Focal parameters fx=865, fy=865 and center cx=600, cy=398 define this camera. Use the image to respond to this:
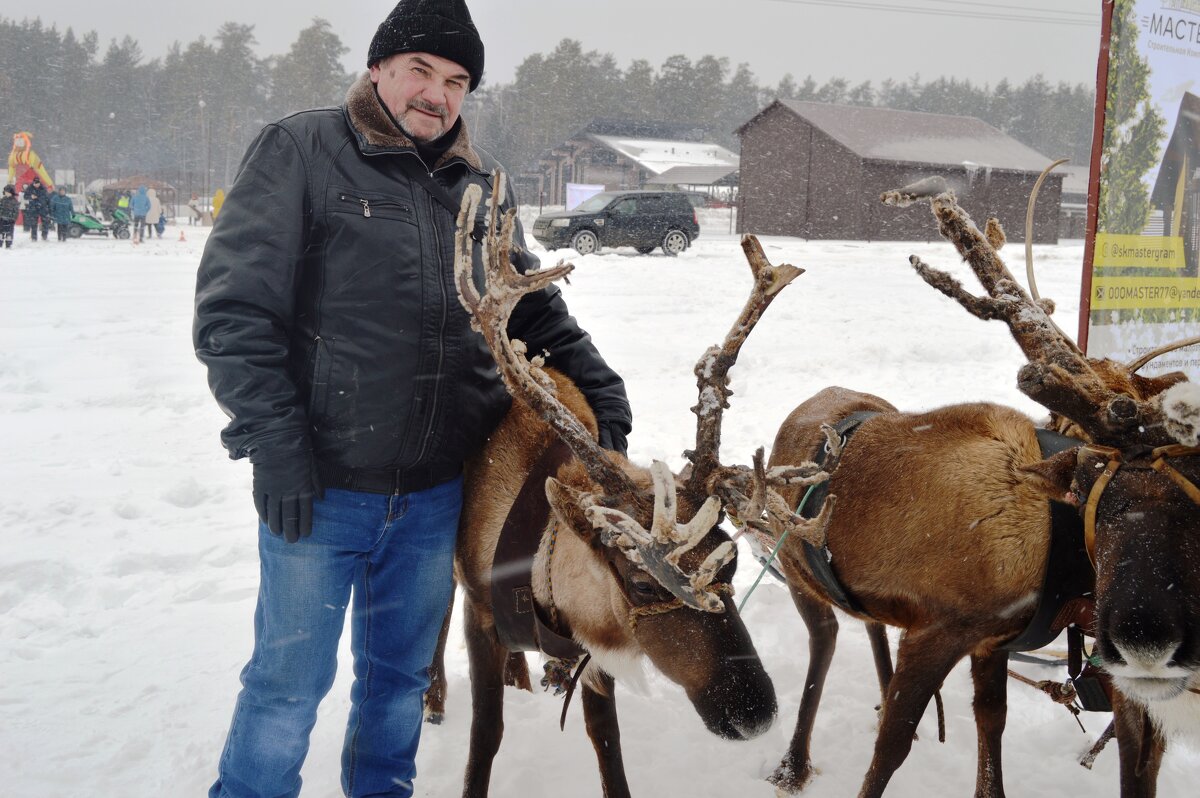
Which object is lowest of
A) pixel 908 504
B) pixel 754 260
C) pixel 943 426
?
pixel 908 504

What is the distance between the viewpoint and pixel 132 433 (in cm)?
695

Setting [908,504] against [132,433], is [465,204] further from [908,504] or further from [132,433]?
[132,433]

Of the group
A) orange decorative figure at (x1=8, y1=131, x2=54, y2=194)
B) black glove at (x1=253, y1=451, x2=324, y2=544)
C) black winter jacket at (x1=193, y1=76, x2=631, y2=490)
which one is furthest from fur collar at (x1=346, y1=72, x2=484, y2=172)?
orange decorative figure at (x1=8, y1=131, x2=54, y2=194)

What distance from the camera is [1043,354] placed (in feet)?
8.76

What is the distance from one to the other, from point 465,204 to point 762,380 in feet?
21.2

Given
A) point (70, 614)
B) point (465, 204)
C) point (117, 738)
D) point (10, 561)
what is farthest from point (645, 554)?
point (10, 561)

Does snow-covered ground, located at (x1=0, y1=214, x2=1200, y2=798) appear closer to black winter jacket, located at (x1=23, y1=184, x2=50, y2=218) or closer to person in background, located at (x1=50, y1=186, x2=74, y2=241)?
black winter jacket, located at (x1=23, y1=184, x2=50, y2=218)

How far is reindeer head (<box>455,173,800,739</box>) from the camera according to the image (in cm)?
228

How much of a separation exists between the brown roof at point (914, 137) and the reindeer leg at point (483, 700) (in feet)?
102

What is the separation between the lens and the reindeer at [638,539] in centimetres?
229

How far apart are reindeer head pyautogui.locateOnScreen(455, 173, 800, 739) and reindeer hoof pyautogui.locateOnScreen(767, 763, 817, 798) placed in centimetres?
125

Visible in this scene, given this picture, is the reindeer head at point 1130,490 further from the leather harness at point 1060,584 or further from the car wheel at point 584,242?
the car wheel at point 584,242

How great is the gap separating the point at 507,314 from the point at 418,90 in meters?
0.70

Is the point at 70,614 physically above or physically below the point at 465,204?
below
